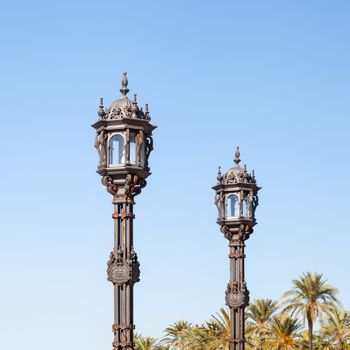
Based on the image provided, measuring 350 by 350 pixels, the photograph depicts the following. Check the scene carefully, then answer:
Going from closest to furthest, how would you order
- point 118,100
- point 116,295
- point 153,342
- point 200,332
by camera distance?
point 116,295 → point 118,100 → point 200,332 → point 153,342

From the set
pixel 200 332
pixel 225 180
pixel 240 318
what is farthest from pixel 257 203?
pixel 200 332

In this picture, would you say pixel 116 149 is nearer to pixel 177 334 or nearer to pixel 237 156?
pixel 237 156

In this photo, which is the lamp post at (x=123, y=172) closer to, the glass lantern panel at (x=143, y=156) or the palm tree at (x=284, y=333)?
the glass lantern panel at (x=143, y=156)

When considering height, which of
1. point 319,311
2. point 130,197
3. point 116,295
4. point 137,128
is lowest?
point 116,295

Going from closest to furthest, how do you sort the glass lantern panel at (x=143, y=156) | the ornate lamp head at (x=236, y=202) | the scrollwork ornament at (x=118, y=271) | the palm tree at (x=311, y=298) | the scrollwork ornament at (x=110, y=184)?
the scrollwork ornament at (x=118, y=271) < the scrollwork ornament at (x=110, y=184) < the glass lantern panel at (x=143, y=156) < the ornate lamp head at (x=236, y=202) < the palm tree at (x=311, y=298)

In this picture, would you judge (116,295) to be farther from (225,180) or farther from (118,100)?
(225,180)

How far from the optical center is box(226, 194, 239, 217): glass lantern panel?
29594 mm

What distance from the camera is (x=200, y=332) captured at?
294 feet

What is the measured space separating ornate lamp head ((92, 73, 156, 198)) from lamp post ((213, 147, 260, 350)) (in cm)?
916

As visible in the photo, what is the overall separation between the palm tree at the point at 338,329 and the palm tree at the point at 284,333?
295 centimetres

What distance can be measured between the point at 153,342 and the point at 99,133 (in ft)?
283

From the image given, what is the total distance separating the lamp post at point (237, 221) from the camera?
1158 inches

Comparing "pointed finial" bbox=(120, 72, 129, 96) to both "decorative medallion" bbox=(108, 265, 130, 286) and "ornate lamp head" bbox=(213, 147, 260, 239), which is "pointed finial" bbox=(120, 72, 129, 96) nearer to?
"decorative medallion" bbox=(108, 265, 130, 286)

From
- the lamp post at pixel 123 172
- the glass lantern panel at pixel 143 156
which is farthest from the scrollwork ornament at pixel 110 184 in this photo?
the glass lantern panel at pixel 143 156
